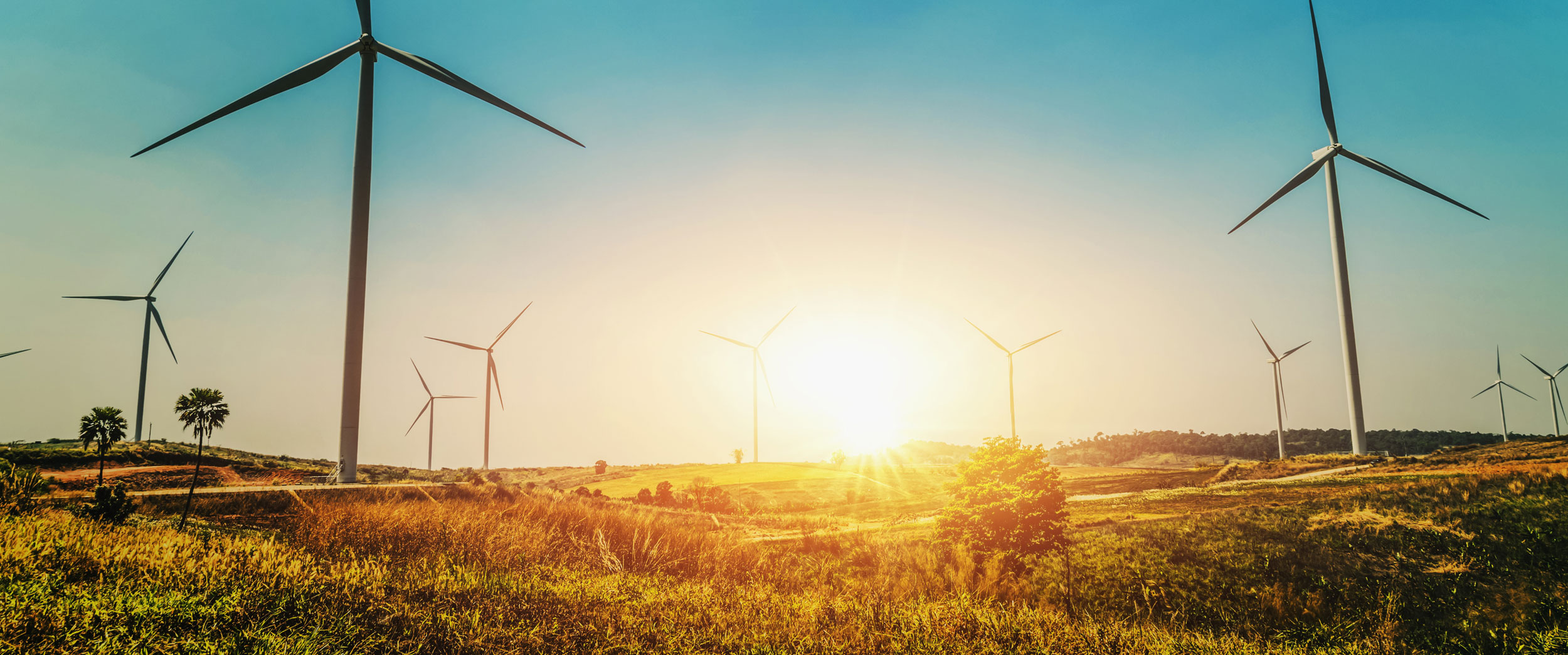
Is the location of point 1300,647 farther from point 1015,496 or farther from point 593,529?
point 593,529

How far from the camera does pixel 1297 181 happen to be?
66.2 m

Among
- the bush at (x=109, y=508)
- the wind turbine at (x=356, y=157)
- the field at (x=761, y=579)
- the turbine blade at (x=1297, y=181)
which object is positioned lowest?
the field at (x=761, y=579)

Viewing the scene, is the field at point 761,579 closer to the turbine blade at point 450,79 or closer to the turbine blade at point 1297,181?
the turbine blade at point 450,79

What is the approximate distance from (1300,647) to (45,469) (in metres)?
52.0

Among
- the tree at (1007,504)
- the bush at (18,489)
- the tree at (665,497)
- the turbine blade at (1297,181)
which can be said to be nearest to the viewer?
the bush at (18,489)

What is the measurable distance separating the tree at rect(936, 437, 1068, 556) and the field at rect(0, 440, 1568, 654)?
2.61 feet

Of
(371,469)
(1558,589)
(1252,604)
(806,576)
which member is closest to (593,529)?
(806,576)

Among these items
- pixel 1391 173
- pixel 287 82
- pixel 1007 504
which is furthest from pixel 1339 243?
pixel 287 82

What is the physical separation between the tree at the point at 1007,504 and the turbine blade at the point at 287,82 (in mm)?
31911

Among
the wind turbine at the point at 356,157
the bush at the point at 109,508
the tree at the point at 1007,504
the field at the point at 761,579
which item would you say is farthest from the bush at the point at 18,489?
the tree at the point at 1007,504

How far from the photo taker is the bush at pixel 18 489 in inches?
476

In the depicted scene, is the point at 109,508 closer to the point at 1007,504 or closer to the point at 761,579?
the point at 761,579

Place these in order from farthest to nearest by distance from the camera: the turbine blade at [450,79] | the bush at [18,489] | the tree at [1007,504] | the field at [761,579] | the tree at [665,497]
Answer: the tree at [665,497] → the turbine blade at [450,79] → the tree at [1007,504] → the bush at [18,489] → the field at [761,579]

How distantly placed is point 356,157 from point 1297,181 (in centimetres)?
8016
